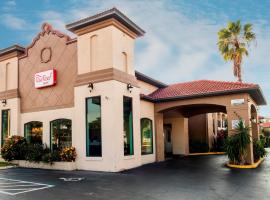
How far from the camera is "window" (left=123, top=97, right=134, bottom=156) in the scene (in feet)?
51.7

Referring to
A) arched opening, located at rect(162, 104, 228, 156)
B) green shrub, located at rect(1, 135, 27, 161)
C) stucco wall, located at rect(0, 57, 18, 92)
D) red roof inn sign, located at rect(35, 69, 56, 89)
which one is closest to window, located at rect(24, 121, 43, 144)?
green shrub, located at rect(1, 135, 27, 161)

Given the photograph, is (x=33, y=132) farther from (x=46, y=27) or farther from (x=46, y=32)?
(x=46, y=27)

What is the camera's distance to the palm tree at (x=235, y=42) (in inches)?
1085

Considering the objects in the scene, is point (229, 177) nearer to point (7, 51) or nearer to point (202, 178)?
point (202, 178)

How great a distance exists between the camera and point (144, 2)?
1430 cm

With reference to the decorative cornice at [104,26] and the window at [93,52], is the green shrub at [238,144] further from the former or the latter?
the window at [93,52]

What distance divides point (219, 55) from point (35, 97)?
19209 mm

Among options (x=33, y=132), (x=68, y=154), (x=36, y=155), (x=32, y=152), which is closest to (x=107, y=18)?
(x=68, y=154)

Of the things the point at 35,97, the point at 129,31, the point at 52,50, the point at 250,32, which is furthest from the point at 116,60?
the point at 250,32

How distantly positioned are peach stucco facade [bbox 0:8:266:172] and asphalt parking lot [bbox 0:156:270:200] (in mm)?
2544

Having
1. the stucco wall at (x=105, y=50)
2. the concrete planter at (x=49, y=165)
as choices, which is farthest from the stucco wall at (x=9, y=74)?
the stucco wall at (x=105, y=50)

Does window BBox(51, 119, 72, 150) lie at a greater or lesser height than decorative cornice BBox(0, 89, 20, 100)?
lesser

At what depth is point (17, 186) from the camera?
1067 centimetres

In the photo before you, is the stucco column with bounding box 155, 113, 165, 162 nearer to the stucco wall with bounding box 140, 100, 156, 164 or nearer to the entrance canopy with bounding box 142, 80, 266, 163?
the entrance canopy with bounding box 142, 80, 266, 163
